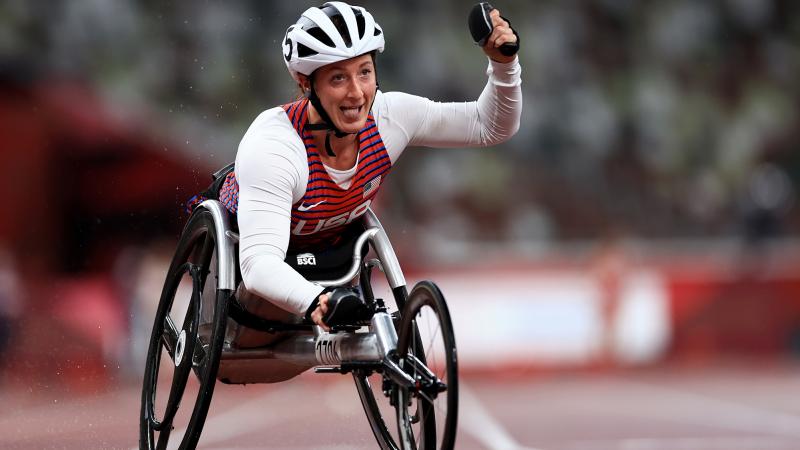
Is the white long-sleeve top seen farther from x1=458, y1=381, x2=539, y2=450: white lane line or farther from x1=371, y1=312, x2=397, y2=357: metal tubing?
x1=458, y1=381, x2=539, y2=450: white lane line

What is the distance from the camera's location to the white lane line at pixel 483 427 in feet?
25.9

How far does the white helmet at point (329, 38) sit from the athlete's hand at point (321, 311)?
0.76 meters

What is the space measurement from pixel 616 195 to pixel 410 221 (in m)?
3.27

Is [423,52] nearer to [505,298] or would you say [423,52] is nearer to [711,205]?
[711,205]

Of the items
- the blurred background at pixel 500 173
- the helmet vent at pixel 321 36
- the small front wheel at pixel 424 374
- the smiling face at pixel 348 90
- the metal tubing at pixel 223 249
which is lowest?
the small front wheel at pixel 424 374

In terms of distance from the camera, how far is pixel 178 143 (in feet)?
47.4

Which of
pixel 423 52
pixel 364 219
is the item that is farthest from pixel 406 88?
pixel 364 219

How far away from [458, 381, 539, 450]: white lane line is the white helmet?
146 inches

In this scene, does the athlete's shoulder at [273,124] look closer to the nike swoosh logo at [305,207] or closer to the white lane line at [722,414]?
the nike swoosh logo at [305,207]

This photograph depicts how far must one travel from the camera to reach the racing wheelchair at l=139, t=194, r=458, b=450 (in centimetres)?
427

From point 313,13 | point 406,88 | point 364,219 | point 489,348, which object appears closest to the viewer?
point 313,13

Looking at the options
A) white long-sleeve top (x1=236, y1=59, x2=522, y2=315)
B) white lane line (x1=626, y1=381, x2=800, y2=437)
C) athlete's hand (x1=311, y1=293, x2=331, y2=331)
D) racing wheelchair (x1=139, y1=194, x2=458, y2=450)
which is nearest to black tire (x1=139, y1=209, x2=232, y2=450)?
racing wheelchair (x1=139, y1=194, x2=458, y2=450)

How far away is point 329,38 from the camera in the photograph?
4.33m

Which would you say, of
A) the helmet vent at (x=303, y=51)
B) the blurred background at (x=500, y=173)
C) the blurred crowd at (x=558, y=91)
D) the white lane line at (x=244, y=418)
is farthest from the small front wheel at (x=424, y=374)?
the blurred crowd at (x=558, y=91)
